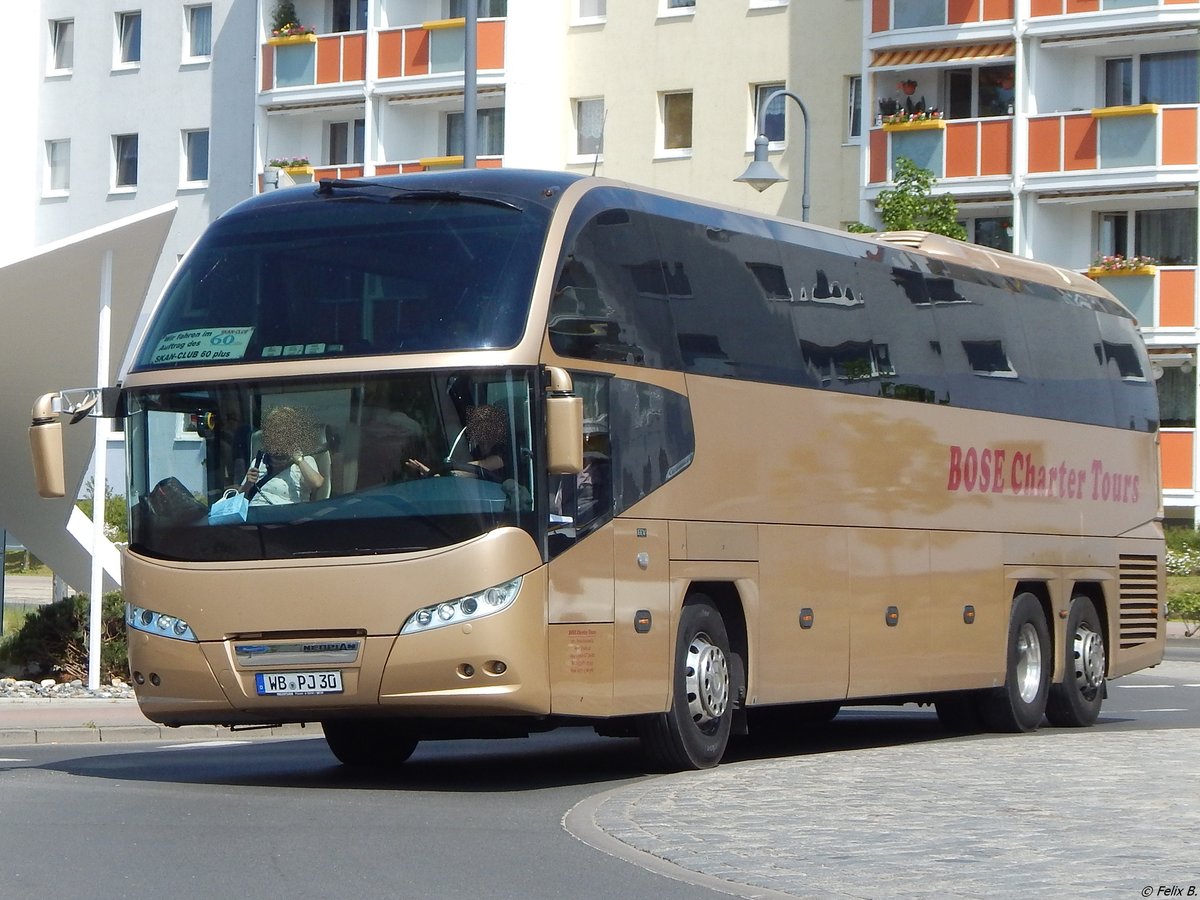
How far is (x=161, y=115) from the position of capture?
6156 centimetres

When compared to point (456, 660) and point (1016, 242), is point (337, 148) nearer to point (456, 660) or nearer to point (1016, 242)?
point (1016, 242)

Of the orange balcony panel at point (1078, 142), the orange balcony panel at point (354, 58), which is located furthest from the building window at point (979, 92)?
the orange balcony panel at point (354, 58)

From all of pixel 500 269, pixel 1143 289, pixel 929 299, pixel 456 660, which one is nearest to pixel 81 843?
pixel 456 660

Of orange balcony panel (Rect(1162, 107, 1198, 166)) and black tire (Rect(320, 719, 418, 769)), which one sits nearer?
black tire (Rect(320, 719, 418, 769))

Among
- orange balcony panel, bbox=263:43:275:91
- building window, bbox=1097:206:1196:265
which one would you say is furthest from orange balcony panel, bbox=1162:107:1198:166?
orange balcony panel, bbox=263:43:275:91

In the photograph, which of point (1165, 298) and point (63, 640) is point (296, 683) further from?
point (1165, 298)

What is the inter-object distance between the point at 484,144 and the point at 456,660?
44.8 m

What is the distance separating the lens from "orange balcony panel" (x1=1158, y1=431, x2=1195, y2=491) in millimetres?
46344

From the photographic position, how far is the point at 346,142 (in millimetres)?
59156

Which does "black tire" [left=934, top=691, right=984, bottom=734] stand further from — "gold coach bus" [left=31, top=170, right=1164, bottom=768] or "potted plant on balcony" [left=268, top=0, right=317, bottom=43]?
Result: "potted plant on balcony" [left=268, top=0, right=317, bottom=43]

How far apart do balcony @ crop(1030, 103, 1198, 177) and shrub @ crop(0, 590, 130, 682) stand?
2946 centimetres

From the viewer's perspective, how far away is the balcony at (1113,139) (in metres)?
45.9

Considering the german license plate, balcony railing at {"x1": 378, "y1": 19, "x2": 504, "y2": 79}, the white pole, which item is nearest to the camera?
the german license plate

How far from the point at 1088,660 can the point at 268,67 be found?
4165cm
